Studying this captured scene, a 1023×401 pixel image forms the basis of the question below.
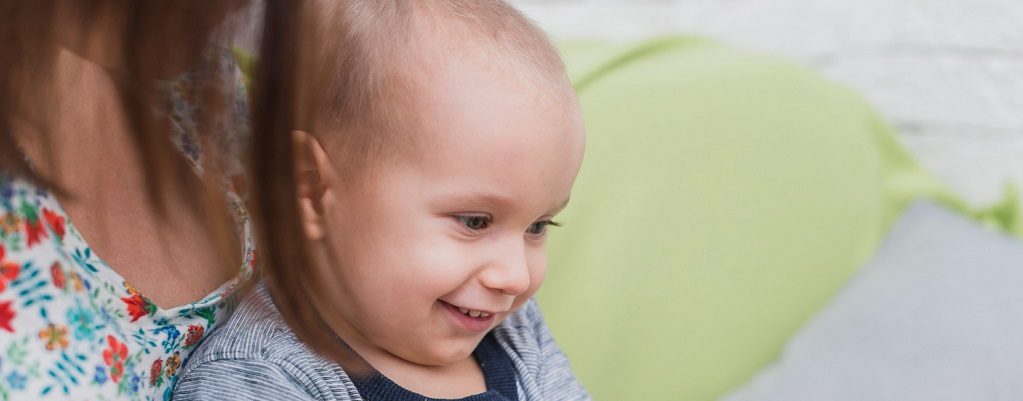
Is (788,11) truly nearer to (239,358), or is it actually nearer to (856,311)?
(856,311)

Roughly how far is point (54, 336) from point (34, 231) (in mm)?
66

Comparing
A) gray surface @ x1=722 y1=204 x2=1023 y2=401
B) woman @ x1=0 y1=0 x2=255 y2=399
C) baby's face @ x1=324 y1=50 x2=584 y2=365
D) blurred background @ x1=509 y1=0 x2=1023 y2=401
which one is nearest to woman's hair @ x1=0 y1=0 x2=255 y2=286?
woman @ x1=0 y1=0 x2=255 y2=399

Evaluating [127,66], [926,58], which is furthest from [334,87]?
[926,58]

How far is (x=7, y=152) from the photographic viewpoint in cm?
62

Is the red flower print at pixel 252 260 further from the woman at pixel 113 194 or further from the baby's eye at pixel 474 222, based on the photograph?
the baby's eye at pixel 474 222

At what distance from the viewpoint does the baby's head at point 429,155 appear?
2.20ft

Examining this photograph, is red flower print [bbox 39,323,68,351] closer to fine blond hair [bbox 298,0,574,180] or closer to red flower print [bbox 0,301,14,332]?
red flower print [bbox 0,301,14,332]

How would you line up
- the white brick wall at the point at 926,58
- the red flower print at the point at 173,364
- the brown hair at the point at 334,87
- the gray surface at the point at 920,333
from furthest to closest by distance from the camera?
1. the white brick wall at the point at 926,58
2. the gray surface at the point at 920,333
3. the red flower print at the point at 173,364
4. the brown hair at the point at 334,87

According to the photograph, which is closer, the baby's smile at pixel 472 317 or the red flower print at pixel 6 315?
the red flower print at pixel 6 315

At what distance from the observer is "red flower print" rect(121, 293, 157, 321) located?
679 millimetres

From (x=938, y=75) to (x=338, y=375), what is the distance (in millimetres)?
1191

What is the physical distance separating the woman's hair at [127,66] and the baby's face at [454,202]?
0.11m

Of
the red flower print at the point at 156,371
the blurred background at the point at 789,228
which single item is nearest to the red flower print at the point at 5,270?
the red flower print at the point at 156,371

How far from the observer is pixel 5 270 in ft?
2.02
